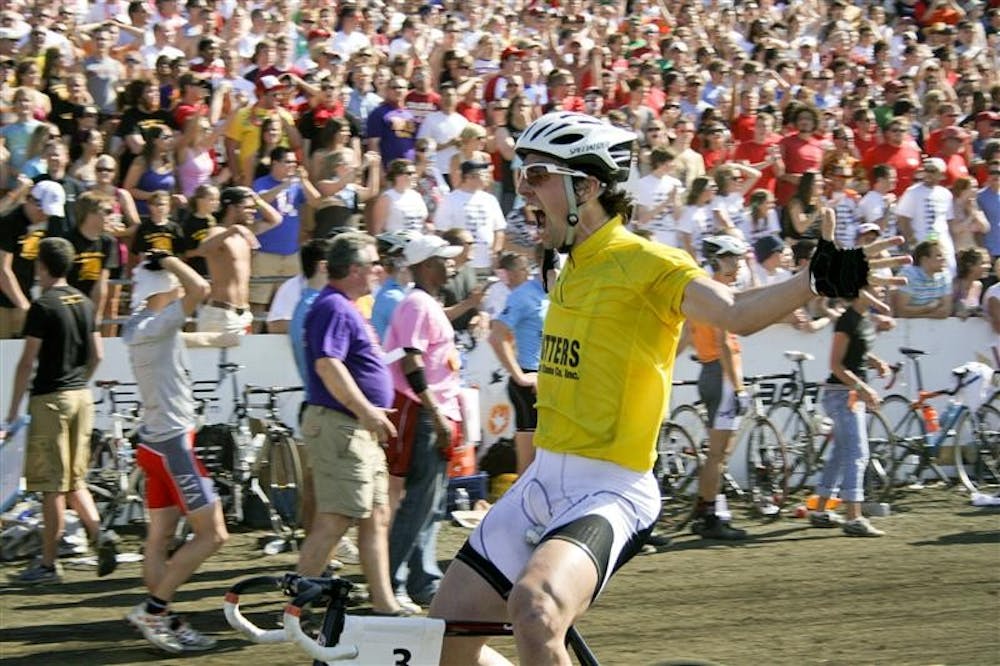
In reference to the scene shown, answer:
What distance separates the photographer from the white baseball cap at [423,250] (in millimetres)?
9500

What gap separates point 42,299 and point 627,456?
5.63 meters

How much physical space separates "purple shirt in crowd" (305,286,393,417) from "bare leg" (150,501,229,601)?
791mm

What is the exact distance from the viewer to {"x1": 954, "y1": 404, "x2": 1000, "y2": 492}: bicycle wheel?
1353 centimetres

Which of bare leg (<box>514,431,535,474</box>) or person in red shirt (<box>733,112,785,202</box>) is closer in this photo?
bare leg (<box>514,431,535,474</box>)

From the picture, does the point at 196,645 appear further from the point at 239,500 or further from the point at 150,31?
the point at 150,31

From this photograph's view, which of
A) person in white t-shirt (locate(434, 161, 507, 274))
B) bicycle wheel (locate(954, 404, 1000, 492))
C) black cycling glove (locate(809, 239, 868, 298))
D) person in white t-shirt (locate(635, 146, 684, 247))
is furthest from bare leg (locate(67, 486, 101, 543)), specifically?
bicycle wheel (locate(954, 404, 1000, 492))

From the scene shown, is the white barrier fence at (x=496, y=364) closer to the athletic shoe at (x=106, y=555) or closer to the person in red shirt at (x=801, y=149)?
the athletic shoe at (x=106, y=555)

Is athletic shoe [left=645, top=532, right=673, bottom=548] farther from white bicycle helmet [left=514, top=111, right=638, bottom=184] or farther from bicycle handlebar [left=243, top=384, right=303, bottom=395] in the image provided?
white bicycle helmet [left=514, top=111, right=638, bottom=184]

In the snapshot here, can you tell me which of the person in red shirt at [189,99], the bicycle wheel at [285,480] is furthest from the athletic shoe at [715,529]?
the person in red shirt at [189,99]

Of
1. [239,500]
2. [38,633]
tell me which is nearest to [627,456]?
[38,633]

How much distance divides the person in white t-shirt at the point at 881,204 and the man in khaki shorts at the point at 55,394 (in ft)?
26.8

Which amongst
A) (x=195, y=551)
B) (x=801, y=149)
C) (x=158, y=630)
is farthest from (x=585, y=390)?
(x=801, y=149)

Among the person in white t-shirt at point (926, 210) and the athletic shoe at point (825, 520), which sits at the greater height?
the person in white t-shirt at point (926, 210)

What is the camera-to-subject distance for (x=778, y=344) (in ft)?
44.4
